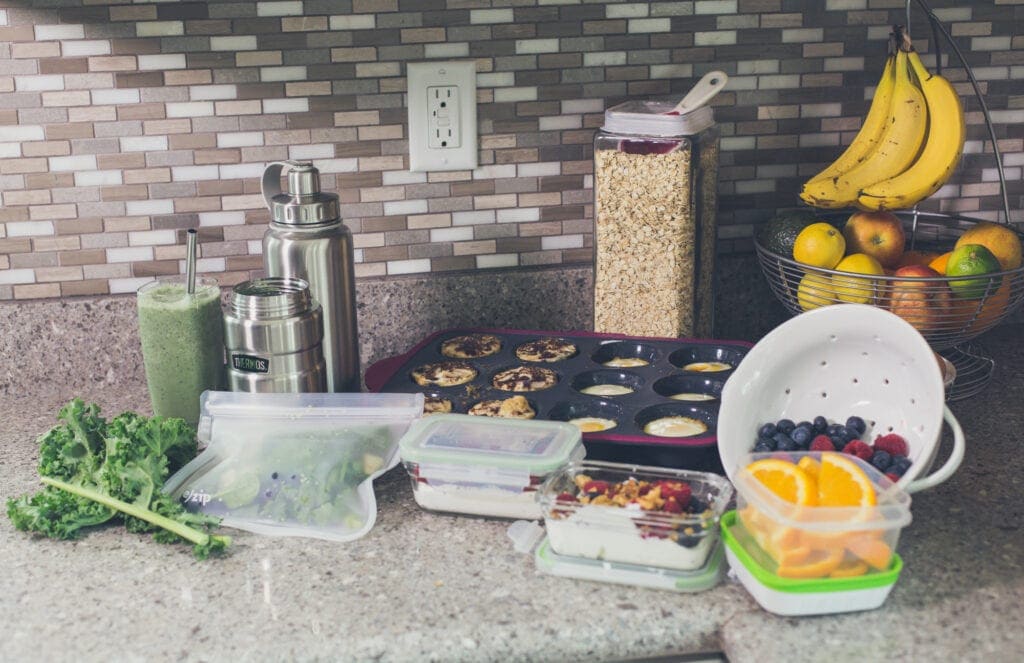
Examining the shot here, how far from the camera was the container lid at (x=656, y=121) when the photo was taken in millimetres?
1319

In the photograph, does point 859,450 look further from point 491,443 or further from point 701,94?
point 701,94

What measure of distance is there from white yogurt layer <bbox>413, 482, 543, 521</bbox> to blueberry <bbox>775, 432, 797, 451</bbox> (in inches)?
9.9

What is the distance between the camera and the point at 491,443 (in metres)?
1.06

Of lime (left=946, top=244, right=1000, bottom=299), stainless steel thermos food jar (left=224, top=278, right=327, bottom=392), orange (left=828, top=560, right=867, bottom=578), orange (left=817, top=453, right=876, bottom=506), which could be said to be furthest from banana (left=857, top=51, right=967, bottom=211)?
stainless steel thermos food jar (left=224, top=278, right=327, bottom=392)

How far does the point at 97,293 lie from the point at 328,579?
0.67m

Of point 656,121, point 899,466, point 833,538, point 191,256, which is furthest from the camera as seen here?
point 656,121

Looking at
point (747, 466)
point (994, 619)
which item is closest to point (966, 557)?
point (994, 619)

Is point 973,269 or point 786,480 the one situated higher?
point 973,269

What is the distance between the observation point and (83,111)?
138 cm

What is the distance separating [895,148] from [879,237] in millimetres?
119

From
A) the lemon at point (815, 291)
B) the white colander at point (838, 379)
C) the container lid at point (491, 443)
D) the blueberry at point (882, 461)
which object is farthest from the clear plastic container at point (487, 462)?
the lemon at point (815, 291)

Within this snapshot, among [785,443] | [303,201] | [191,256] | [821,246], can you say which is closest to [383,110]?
[303,201]

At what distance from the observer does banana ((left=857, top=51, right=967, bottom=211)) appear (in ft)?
4.40

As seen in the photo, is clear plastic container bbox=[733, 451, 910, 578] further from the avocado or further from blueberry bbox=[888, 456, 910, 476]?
the avocado
